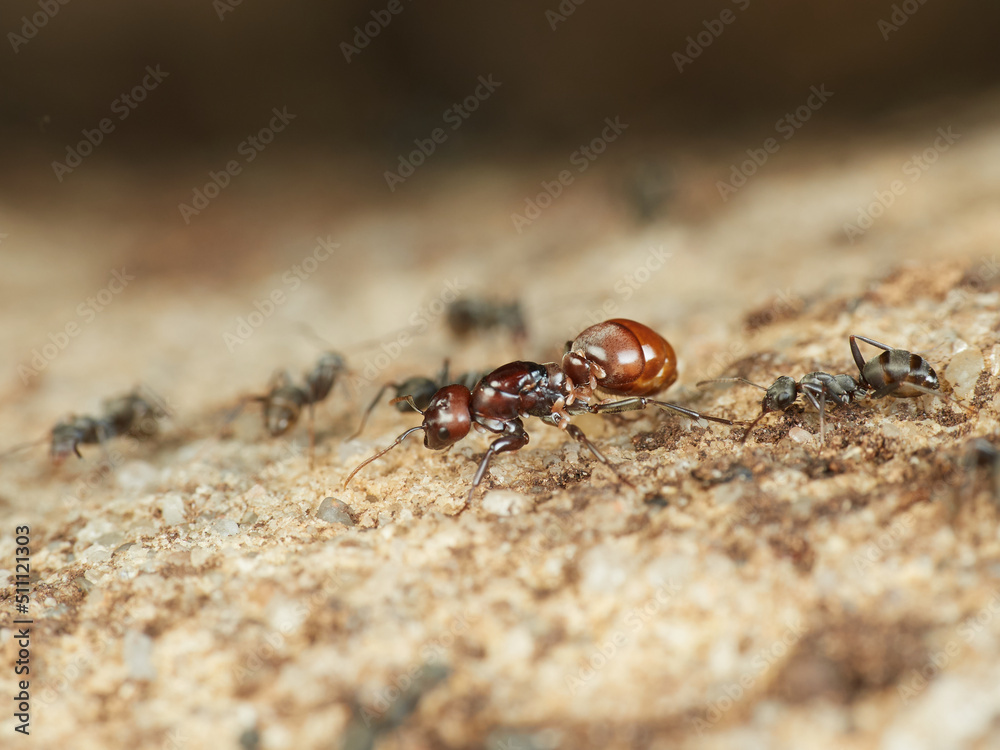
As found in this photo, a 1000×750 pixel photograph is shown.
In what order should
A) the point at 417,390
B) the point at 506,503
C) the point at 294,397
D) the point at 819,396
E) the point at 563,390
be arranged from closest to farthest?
the point at 506,503, the point at 819,396, the point at 563,390, the point at 417,390, the point at 294,397

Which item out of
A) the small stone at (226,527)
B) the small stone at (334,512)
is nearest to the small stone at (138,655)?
the small stone at (226,527)

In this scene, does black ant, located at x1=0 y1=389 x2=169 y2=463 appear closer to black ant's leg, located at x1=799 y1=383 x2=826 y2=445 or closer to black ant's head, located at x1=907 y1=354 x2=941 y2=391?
black ant's leg, located at x1=799 y1=383 x2=826 y2=445

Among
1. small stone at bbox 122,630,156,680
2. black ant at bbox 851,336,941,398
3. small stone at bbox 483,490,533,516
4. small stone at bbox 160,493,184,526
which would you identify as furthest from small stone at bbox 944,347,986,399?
small stone at bbox 160,493,184,526

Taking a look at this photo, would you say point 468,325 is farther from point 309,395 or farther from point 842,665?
point 842,665

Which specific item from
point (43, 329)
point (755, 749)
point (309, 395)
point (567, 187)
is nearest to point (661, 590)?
point (755, 749)

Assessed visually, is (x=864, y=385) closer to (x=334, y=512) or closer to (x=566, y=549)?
(x=566, y=549)

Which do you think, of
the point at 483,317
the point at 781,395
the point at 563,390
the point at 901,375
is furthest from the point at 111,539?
the point at 901,375
